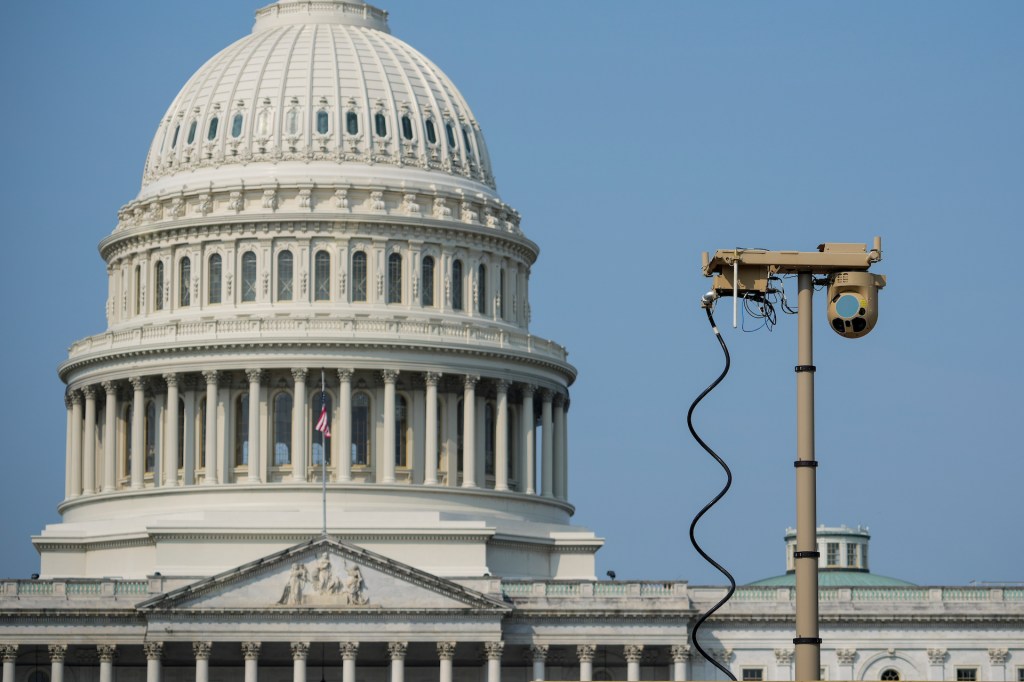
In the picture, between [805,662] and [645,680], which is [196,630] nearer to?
[645,680]

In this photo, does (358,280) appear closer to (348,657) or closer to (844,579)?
(348,657)

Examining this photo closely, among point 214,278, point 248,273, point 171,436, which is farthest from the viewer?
point 214,278

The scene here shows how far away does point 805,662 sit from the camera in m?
34.5

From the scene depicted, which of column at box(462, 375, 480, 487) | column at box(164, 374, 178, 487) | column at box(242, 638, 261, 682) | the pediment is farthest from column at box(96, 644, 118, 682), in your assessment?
column at box(462, 375, 480, 487)

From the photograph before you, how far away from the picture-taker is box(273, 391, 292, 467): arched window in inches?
5512

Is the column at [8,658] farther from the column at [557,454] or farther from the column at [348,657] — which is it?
the column at [557,454]

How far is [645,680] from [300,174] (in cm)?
3446

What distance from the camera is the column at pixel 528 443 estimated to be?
14400 cm

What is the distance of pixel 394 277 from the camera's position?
143625 mm

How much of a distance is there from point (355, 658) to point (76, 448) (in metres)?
28.6

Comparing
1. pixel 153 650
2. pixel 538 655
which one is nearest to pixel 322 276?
pixel 153 650

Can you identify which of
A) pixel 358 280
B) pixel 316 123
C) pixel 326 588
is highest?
pixel 316 123

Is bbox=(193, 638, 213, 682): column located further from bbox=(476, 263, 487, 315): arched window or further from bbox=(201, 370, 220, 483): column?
bbox=(476, 263, 487, 315): arched window

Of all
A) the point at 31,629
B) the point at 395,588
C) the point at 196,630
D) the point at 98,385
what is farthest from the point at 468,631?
the point at 98,385
